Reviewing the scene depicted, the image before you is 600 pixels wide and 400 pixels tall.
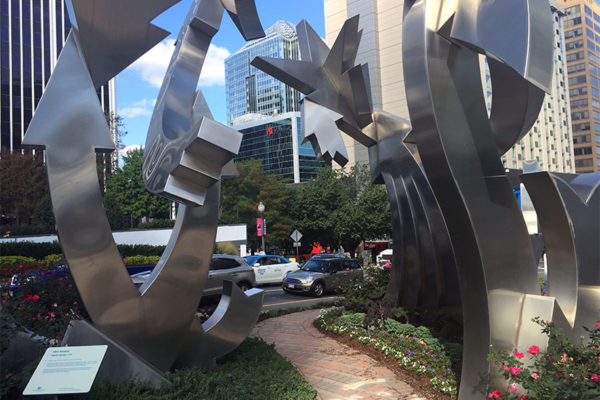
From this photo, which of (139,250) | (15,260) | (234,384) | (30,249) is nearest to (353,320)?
(234,384)

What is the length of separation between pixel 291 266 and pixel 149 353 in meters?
15.3

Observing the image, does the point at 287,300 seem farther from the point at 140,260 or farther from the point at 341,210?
the point at 341,210

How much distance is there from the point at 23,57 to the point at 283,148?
3896 centimetres

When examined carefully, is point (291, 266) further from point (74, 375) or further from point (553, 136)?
point (553, 136)

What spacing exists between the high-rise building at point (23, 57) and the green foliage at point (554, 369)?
2373 inches

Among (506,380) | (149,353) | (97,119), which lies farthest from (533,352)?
(97,119)

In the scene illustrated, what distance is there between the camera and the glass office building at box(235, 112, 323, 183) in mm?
77625

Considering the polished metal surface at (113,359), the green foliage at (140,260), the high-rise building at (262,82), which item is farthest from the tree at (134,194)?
Answer: the high-rise building at (262,82)

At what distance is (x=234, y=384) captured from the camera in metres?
5.02

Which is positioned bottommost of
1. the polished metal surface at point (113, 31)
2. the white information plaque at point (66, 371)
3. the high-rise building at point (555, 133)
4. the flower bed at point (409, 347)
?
the flower bed at point (409, 347)

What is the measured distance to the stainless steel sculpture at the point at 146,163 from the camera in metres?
4.45

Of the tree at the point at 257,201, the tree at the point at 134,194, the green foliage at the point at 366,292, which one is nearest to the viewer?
the green foliage at the point at 366,292

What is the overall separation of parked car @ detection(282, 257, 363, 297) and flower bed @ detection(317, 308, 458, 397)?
6392 millimetres

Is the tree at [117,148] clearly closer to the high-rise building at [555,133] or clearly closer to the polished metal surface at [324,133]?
the polished metal surface at [324,133]
